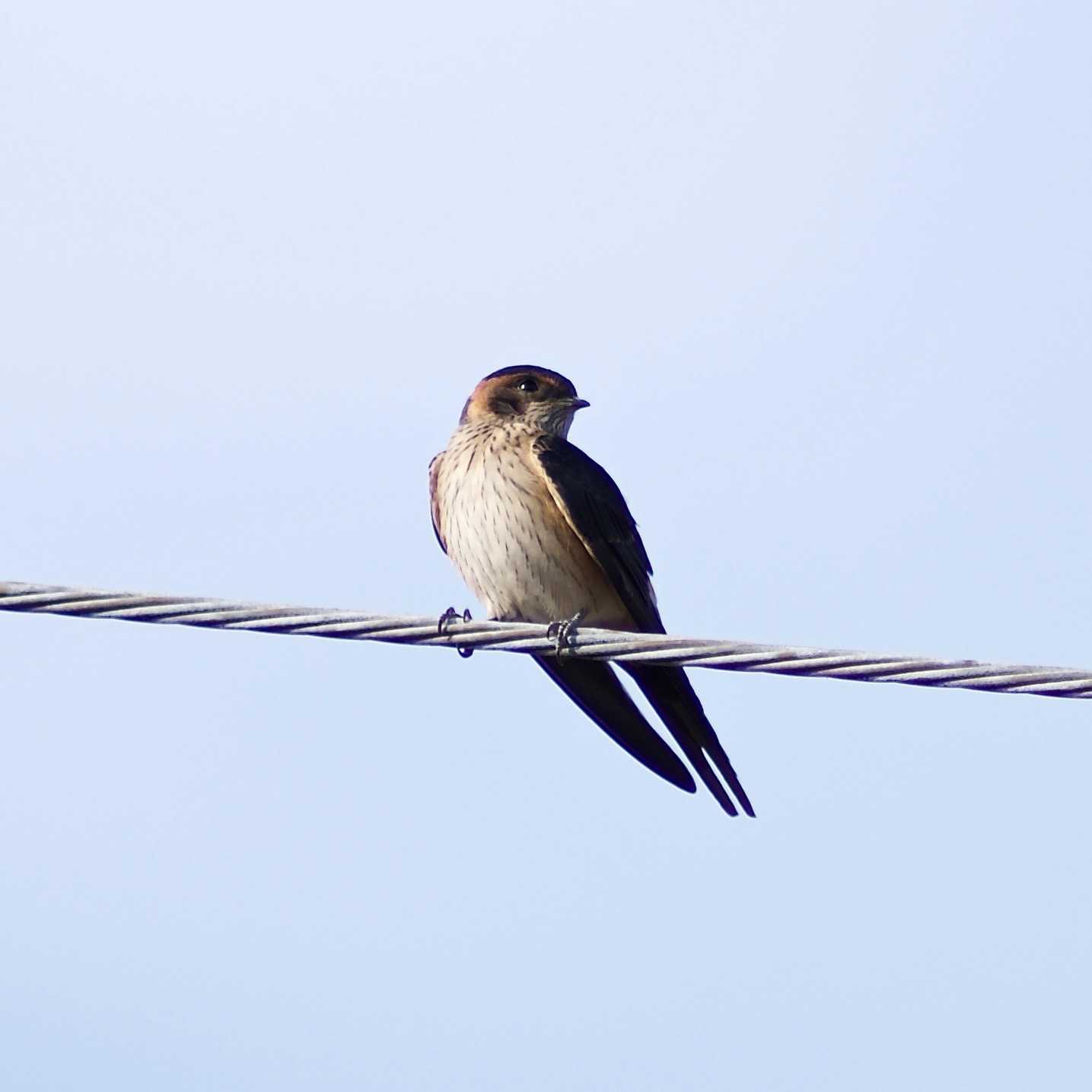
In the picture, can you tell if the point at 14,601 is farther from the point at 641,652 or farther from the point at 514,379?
the point at 514,379

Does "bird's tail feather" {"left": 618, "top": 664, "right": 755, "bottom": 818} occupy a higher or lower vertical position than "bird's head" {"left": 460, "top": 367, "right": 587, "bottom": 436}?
lower

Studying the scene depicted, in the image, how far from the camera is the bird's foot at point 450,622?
5182mm

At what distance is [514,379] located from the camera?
8867mm

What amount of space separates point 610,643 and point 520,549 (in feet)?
7.30

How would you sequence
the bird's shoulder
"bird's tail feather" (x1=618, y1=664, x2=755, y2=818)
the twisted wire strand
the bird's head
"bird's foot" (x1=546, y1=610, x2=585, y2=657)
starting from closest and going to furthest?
the twisted wire strand → "bird's foot" (x1=546, y1=610, x2=585, y2=657) → "bird's tail feather" (x1=618, y1=664, x2=755, y2=818) → the bird's shoulder → the bird's head

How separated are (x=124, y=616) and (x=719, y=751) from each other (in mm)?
2793

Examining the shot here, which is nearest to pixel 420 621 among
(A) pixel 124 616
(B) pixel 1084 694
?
(A) pixel 124 616

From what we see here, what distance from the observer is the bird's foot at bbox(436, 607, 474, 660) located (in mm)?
5182

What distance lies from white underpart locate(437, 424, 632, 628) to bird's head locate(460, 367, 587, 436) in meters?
0.73

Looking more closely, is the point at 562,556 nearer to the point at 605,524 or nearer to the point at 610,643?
the point at 605,524

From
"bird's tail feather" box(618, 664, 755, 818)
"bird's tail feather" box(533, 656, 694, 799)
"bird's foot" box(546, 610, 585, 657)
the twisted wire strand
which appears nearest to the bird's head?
"bird's tail feather" box(533, 656, 694, 799)

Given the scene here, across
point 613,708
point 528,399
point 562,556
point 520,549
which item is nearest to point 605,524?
point 562,556

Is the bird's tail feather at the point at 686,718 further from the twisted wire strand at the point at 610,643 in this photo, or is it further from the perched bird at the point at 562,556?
the twisted wire strand at the point at 610,643

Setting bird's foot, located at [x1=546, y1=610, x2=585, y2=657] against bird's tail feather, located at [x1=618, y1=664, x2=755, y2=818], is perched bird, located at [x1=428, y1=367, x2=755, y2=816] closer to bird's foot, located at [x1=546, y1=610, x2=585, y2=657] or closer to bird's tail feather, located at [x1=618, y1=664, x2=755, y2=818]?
bird's tail feather, located at [x1=618, y1=664, x2=755, y2=818]
